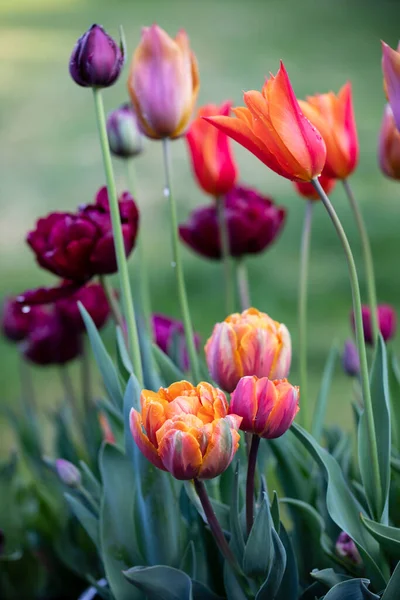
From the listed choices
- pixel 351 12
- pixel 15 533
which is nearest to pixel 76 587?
pixel 15 533

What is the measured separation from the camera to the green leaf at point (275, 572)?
41 centimetres

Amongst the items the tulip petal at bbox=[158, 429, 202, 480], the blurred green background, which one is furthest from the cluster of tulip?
the blurred green background

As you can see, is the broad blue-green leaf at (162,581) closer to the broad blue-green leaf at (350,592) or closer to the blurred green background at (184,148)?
the broad blue-green leaf at (350,592)

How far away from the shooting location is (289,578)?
0.46m

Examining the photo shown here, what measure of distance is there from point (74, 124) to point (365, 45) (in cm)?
118

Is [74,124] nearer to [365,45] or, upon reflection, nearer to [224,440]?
[365,45]

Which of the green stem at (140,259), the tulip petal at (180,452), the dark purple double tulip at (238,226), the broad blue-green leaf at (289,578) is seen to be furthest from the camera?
the dark purple double tulip at (238,226)

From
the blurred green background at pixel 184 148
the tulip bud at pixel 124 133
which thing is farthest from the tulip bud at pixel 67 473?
the blurred green background at pixel 184 148

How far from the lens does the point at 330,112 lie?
1.56ft

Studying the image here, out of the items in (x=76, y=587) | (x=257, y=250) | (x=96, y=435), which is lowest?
(x=76, y=587)

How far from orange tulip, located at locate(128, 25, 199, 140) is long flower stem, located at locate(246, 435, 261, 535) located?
20 centimetres

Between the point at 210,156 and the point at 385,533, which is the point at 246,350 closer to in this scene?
the point at 385,533

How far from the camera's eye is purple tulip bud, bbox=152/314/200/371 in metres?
0.65

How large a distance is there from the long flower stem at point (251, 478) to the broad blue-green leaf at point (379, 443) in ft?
0.19
